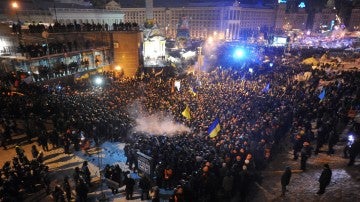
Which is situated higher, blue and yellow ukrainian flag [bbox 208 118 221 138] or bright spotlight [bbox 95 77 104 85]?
blue and yellow ukrainian flag [bbox 208 118 221 138]

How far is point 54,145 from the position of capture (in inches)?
589

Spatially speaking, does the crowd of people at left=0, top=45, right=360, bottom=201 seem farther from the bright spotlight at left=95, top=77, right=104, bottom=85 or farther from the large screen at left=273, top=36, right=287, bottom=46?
the large screen at left=273, top=36, right=287, bottom=46

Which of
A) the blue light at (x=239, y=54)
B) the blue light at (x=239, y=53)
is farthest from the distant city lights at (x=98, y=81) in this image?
the blue light at (x=239, y=53)

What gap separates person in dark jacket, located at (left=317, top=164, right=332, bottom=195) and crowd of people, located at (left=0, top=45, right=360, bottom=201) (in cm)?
181

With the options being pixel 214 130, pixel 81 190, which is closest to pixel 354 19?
pixel 214 130

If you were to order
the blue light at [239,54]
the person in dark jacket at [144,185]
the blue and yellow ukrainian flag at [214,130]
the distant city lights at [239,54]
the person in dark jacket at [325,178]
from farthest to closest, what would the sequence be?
the distant city lights at [239,54] < the blue light at [239,54] < the blue and yellow ukrainian flag at [214,130] < the person in dark jacket at [144,185] < the person in dark jacket at [325,178]

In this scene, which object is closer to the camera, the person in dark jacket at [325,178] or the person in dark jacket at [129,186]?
the person in dark jacket at [325,178]

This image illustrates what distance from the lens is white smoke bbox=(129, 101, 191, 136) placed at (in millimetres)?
17534

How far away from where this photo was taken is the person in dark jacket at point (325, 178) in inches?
374

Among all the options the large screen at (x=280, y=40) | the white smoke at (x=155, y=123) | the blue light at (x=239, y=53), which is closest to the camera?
the white smoke at (x=155, y=123)

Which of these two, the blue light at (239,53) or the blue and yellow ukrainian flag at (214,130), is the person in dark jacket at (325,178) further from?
the blue light at (239,53)

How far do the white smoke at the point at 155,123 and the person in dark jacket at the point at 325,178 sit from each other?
863 cm

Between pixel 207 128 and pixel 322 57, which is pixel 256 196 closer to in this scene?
pixel 207 128

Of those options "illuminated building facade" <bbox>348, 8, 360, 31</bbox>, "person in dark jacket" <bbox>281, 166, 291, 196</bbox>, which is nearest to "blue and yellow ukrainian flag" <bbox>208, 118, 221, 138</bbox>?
"person in dark jacket" <bbox>281, 166, 291, 196</bbox>
